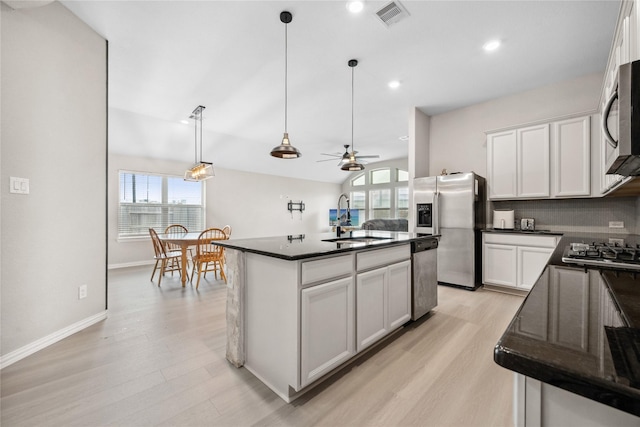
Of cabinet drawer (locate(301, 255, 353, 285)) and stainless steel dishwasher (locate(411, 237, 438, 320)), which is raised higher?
Answer: cabinet drawer (locate(301, 255, 353, 285))

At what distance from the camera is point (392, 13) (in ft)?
8.05

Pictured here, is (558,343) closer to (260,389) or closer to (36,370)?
(260,389)

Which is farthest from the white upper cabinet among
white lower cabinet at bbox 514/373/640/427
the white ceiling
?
white lower cabinet at bbox 514/373/640/427

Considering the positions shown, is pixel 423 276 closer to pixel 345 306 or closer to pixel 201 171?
pixel 345 306

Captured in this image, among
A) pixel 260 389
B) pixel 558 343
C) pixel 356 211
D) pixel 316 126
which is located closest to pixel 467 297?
pixel 260 389

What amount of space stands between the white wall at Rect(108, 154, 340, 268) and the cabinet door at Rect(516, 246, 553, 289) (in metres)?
6.29

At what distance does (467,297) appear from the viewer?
12.0 ft

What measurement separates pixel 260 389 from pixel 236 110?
4.27 m

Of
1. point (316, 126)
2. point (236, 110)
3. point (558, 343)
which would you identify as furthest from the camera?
point (316, 126)

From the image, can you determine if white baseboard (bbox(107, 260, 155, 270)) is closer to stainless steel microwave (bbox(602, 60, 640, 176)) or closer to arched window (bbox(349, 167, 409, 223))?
stainless steel microwave (bbox(602, 60, 640, 176))

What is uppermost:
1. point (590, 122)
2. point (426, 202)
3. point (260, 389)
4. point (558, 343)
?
point (590, 122)

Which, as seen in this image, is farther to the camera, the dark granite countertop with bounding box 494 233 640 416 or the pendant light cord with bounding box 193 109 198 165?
the pendant light cord with bounding box 193 109 198 165

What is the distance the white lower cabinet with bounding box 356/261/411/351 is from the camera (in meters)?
2.07

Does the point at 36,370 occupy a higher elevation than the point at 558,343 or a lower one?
lower
